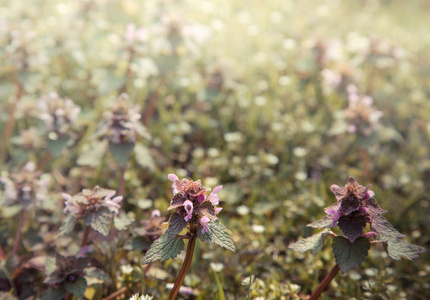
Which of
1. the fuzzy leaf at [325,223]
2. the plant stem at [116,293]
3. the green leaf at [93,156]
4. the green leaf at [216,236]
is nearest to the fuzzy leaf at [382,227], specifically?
the fuzzy leaf at [325,223]

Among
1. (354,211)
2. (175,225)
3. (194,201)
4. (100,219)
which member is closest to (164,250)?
(175,225)

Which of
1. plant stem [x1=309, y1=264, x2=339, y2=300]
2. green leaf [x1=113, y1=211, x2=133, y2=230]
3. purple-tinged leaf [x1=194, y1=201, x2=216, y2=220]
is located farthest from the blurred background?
purple-tinged leaf [x1=194, y1=201, x2=216, y2=220]

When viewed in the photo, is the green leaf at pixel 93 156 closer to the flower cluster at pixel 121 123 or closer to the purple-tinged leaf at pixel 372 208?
the flower cluster at pixel 121 123

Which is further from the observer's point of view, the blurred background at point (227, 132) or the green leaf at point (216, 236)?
the blurred background at point (227, 132)

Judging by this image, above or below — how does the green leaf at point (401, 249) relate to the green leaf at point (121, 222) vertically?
above

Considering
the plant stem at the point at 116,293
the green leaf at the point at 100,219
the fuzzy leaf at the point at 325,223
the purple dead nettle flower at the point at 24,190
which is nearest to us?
the fuzzy leaf at the point at 325,223

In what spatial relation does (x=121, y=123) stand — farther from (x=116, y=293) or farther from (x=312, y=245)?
(x=312, y=245)
